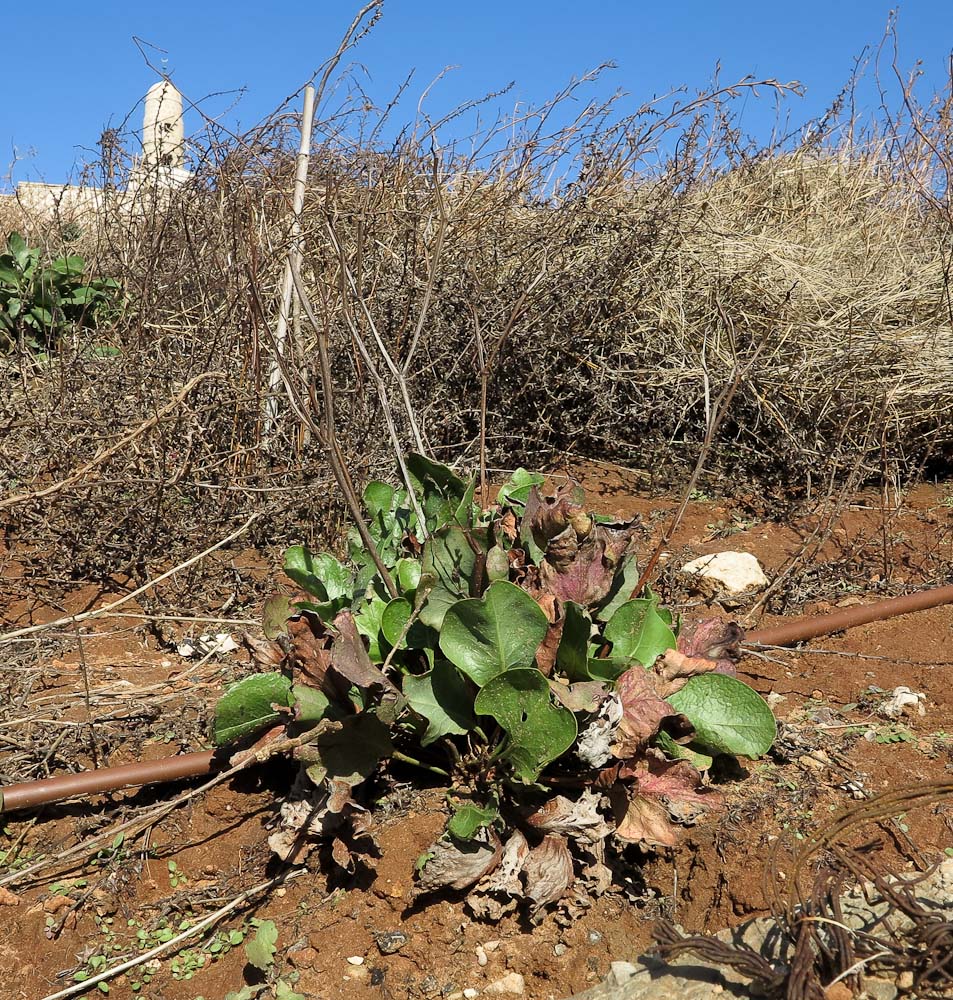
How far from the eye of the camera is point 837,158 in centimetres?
704

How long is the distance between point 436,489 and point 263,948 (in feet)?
3.89

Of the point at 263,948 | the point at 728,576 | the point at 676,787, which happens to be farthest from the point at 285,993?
the point at 728,576

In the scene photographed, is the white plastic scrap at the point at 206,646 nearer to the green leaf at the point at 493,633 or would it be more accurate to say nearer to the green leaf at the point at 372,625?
the green leaf at the point at 372,625

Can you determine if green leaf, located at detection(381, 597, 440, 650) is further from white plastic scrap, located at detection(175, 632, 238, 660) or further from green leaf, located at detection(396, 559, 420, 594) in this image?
white plastic scrap, located at detection(175, 632, 238, 660)

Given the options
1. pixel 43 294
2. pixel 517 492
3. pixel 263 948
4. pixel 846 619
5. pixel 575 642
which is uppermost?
pixel 43 294

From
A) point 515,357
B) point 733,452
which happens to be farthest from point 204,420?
point 733,452

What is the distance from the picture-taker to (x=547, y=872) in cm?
194

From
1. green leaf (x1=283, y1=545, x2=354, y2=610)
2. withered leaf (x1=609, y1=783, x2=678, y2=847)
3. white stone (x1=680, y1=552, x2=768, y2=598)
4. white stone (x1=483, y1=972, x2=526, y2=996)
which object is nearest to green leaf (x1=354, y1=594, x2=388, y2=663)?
green leaf (x1=283, y1=545, x2=354, y2=610)

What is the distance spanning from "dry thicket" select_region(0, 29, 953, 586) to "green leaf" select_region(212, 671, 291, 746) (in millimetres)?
1526

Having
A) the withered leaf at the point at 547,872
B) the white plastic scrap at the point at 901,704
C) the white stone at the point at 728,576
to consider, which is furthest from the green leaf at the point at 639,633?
the white stone at the point at 728,576

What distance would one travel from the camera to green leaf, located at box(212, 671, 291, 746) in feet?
7.24

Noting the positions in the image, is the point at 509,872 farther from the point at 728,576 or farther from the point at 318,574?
the point at 728,576

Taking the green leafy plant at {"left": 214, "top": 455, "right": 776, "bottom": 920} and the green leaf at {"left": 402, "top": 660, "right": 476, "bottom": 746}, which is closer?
the green leafy plant at {"left": 214, "top": 455, "right": 776, "bottom": 920}

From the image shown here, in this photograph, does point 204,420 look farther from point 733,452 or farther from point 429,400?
point 733,452
